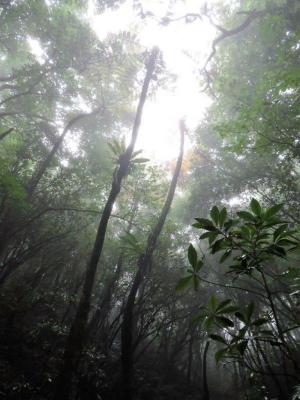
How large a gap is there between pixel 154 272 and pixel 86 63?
9256 mm

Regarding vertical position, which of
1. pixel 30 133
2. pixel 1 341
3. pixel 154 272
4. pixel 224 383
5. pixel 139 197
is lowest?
pixel 1 341

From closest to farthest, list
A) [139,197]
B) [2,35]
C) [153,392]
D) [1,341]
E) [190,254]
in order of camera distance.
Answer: [190,254], [1,341], [153,392], [139,197], [2,35]

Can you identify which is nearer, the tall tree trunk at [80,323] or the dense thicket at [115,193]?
the tall tree trunk at [80,323]

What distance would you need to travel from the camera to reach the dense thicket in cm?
719

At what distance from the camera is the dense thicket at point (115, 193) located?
7.19 metres

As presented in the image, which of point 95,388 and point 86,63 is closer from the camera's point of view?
point 95,388

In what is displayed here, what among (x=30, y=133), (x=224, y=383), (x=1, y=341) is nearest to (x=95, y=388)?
(x=1, y=341)

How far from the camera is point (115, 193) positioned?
7.09 metres

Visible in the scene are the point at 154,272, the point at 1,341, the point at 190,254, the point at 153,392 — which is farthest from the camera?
the point at 154,272

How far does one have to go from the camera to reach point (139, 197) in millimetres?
12133

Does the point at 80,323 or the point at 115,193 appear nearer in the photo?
the point at 80,323

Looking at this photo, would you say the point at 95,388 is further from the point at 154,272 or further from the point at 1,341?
the point at 154,272

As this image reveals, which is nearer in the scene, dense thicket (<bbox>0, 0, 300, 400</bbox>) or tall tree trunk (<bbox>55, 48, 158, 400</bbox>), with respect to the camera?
tall tree trunk (<bbox>55, 48, 158, 400</bbox>)

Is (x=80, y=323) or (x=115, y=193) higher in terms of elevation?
(x=115, y=193)
